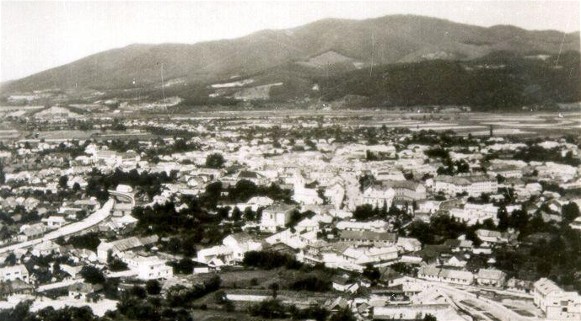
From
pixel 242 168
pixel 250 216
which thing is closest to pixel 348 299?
pixel 250 216

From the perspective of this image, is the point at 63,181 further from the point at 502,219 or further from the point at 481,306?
the point at 481,306

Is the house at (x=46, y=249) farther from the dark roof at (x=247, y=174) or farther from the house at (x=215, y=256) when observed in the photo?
the dark roof at (x=247, y=174)

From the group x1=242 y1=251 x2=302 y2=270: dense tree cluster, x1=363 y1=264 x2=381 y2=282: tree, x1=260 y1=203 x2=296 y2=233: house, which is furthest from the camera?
x1=260 y1=203 x2=296 y2=233: house

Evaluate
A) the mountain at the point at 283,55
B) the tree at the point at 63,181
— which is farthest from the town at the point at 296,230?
the mountain at the point at 283,55

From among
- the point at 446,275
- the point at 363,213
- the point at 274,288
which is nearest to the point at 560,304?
the point at 446,275

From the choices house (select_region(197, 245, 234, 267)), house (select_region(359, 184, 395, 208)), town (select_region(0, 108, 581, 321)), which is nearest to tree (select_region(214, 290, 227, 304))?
town (select_region(0, 108, 581, 321))

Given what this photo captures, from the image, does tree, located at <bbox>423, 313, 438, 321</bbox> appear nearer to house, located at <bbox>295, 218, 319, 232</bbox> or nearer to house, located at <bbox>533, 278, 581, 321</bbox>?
house, located at <bbox>533, 278, 581, 321</bbox>
